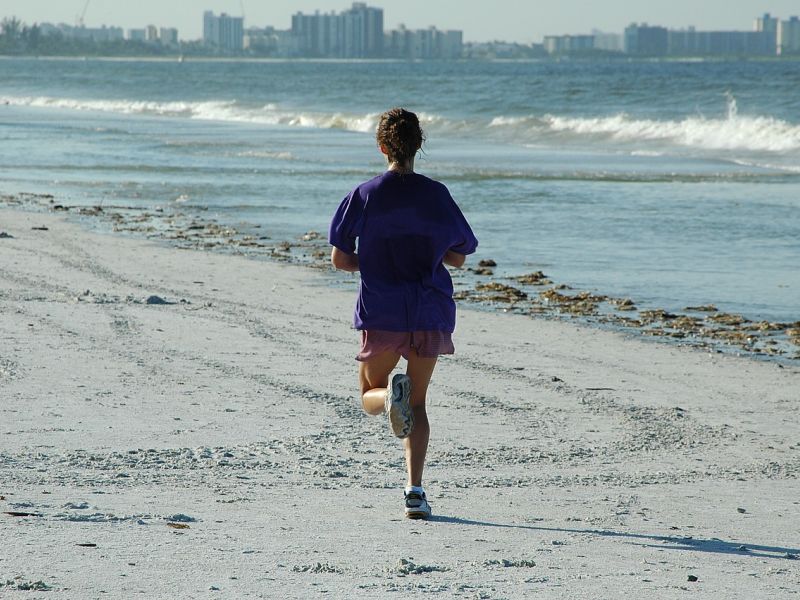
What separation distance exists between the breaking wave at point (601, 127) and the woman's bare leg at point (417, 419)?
1086 inches

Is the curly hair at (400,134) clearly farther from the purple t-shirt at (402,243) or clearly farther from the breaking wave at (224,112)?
the breaking wave at (224,112)

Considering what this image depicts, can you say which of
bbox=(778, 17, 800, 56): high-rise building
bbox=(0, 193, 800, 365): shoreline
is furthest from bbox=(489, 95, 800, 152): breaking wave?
bbox=(778, 17, 800, 56): high-rise building

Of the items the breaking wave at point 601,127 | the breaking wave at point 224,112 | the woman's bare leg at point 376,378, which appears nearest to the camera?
the woman's bare leg at point 376,378

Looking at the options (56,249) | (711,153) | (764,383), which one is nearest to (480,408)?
(764,383)

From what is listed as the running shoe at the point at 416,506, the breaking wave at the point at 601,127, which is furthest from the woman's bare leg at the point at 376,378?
the breaking wave at the point at 601,127

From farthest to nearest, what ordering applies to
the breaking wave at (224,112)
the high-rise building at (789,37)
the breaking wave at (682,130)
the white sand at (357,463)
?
the high-rise building at (789,37) < the breaking wave at (224,112) < the breaking wave at (682,130) < the white sand at (357,463)

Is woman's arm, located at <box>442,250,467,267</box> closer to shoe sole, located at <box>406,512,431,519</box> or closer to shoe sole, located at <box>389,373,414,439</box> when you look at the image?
shoe sole, located at <box>389,373,414,439</box>

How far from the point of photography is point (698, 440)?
617cm

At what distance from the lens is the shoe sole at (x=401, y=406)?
15.3ft

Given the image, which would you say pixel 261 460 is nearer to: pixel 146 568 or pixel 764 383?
pixel 146 568

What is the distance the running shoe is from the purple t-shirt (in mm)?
609

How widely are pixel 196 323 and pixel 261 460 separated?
3.36 metres

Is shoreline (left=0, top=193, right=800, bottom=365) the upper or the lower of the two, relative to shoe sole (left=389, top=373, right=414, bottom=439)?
lower

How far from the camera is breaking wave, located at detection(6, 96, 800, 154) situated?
33.8 m
